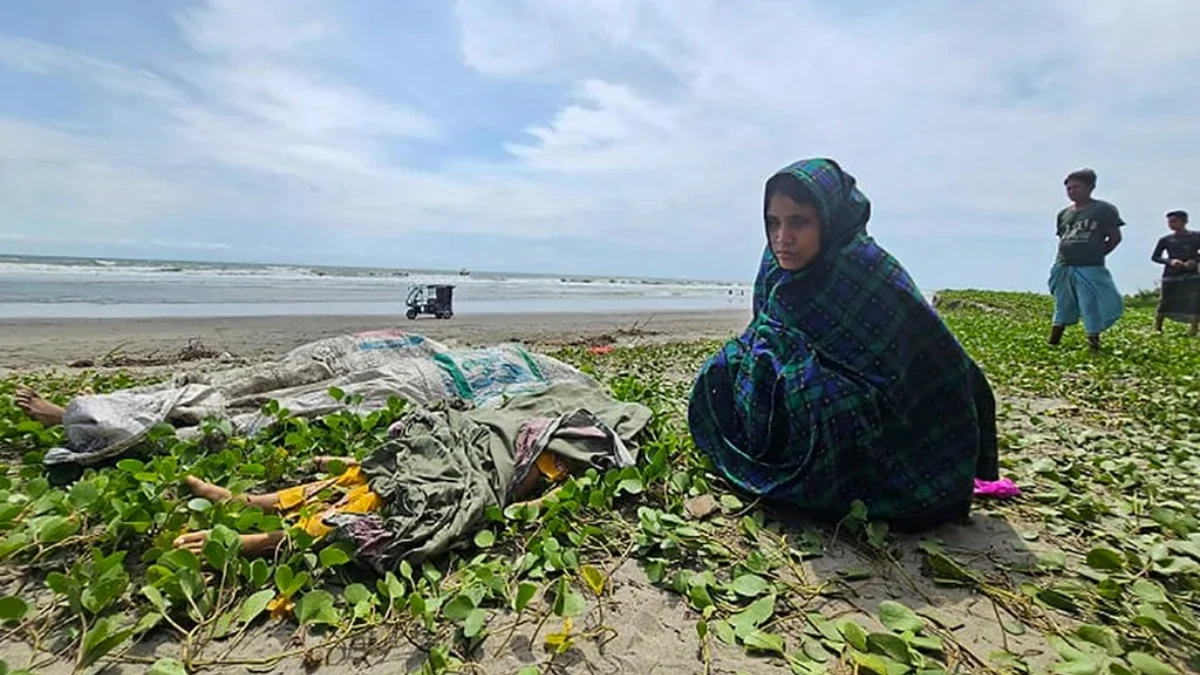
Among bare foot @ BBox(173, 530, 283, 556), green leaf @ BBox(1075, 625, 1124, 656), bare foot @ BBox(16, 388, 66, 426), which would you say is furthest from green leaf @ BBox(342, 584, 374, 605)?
bare foot @ BBox(16, 388, 66, 426)

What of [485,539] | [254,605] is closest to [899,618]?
[485,539]

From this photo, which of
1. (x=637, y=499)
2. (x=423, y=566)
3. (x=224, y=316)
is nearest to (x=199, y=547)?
(x=423, y=566)

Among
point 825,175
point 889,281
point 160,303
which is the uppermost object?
point 825,175

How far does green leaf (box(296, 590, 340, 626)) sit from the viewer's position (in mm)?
1515

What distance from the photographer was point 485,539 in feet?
6.21

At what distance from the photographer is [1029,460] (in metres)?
2.96

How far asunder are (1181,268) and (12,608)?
11469 mm

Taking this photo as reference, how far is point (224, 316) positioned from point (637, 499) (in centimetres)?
1302

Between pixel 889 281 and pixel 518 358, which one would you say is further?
pixel 518 358

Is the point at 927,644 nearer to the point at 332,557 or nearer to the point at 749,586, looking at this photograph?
the point at 749,586

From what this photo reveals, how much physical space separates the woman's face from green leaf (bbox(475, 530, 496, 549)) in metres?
1.49

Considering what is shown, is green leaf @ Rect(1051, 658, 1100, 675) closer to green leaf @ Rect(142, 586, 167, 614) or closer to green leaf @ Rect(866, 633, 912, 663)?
green leaf @ Rect(866, 633, 912, 663)

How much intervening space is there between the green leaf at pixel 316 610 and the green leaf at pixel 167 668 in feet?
0.84

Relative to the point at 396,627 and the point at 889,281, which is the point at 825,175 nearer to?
the point at 889,281
